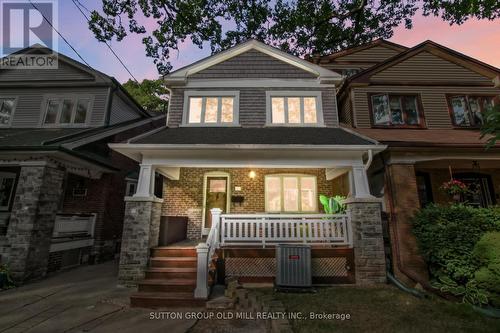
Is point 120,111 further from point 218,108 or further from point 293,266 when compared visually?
point 293,266

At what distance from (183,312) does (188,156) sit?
→ 3.80 meters

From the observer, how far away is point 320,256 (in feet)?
19.6

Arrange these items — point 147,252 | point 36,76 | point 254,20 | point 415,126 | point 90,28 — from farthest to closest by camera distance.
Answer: point 254,20, point 90,28, point 36,76, point 415,126, point 147,252

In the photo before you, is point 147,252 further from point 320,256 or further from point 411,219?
point 411,219

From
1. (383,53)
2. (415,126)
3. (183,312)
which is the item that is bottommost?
(183,312)

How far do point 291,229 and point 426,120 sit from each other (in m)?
6.87

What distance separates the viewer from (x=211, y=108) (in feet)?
28.4

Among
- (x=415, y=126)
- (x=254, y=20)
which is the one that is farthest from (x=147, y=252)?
(x=254, y=20)

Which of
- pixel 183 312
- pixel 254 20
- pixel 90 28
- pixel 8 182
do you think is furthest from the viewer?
pixel 254 20

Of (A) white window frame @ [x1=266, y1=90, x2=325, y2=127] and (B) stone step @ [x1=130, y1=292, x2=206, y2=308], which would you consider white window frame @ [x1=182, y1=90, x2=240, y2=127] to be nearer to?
(A) white window frame @ [x1=266, y1=90, x2=325, y2=127]

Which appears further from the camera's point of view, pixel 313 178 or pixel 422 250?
pixel 313 178

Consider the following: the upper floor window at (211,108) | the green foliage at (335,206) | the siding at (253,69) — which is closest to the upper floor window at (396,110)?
the siding at (253,69)

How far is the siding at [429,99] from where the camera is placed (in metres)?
8.50

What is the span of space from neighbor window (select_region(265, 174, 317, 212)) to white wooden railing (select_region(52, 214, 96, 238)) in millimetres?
7013
